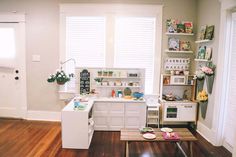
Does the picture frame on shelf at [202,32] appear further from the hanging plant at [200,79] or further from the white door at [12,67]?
the white door at [12,67]

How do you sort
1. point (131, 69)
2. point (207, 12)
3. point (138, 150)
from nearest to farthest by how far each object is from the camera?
point (138, 150)
point (207, 12)
point (131, 69)

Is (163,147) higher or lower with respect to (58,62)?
lower

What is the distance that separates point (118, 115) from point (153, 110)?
2.60 ft

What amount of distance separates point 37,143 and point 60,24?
246 cm

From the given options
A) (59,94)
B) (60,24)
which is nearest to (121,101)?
(59,94)

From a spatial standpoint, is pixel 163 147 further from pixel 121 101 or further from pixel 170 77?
pixel 170 77

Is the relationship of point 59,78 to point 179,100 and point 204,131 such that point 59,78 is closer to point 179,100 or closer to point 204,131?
point 179,100

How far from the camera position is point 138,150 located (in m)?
3.19

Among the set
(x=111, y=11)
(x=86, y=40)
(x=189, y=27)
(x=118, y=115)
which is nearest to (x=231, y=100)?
(x=189, y=27)

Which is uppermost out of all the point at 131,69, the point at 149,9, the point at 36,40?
the point at 149,9

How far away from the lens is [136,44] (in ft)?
14.1

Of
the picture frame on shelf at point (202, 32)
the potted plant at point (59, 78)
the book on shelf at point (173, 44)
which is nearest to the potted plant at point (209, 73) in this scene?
the picture frame on shelf at point (202, 32)

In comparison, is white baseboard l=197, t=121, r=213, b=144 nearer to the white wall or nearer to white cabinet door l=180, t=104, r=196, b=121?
white cabinet door l=180, t=104, r=196, b=121

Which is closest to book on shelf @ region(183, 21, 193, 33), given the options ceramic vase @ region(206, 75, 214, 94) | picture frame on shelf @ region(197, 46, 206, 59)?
picture frame on shelf @ region(197, 46, 206, 59)
